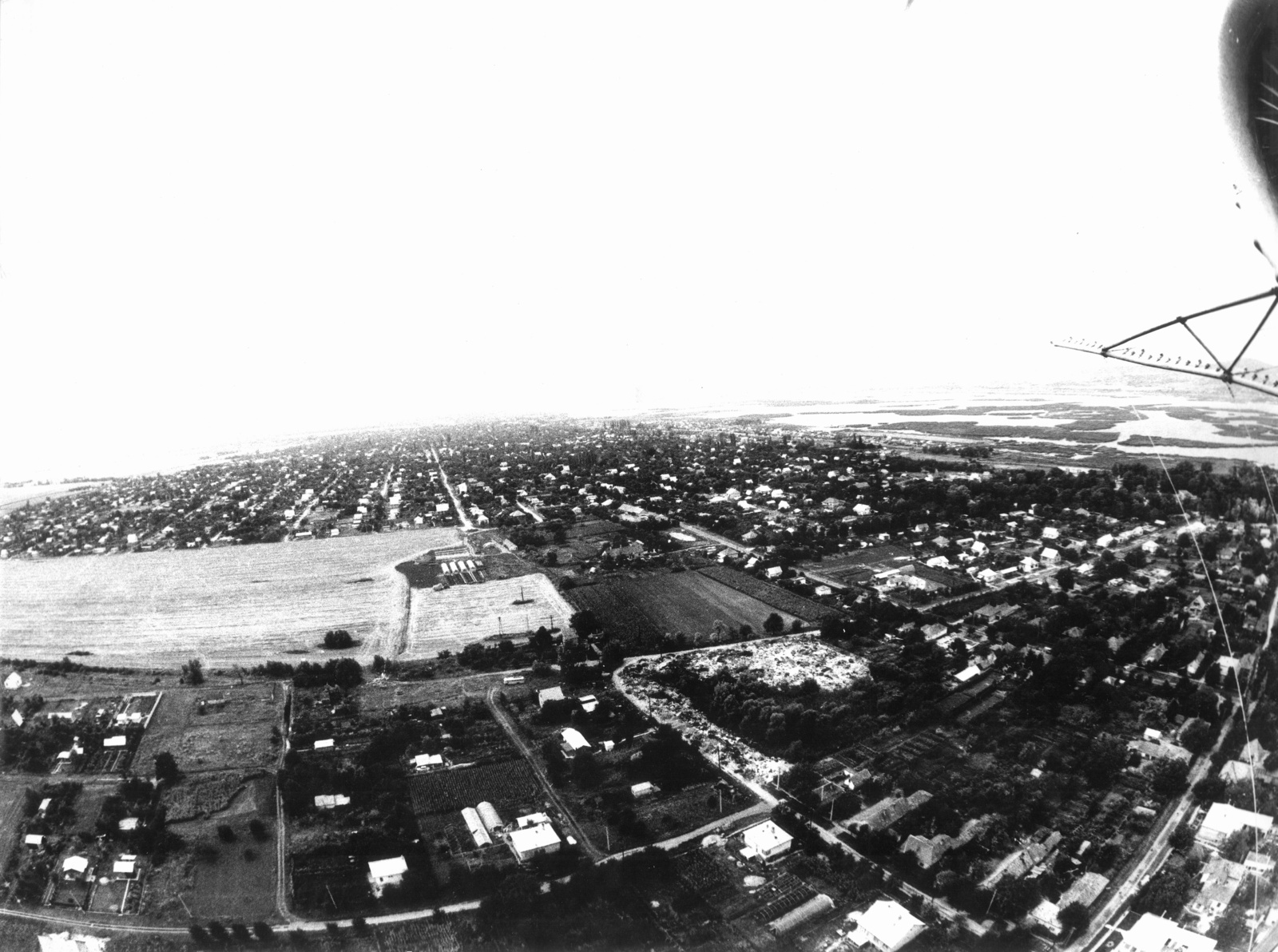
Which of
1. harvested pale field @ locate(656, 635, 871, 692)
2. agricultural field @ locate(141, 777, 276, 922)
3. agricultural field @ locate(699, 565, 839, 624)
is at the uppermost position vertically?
agricultural field @ locate(141, 777, 276, 922)

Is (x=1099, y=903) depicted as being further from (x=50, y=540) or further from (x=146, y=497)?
(x=146, y=497)

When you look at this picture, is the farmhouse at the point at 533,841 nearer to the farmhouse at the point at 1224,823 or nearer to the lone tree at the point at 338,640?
the lone tree at the point at 338,640

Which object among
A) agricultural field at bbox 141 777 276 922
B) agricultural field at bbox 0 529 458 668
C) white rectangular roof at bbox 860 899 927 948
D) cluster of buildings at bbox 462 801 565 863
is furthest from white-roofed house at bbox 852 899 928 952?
agricultural field at bbox 0 529 458 668

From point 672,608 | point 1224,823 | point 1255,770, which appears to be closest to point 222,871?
point 672,608

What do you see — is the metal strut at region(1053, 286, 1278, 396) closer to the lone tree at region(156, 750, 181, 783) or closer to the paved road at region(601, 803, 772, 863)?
the paved road at region(601, 803, 772, 863)

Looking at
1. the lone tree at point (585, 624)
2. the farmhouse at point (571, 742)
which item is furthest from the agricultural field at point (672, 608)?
the farmhouse at point (571, 742)
